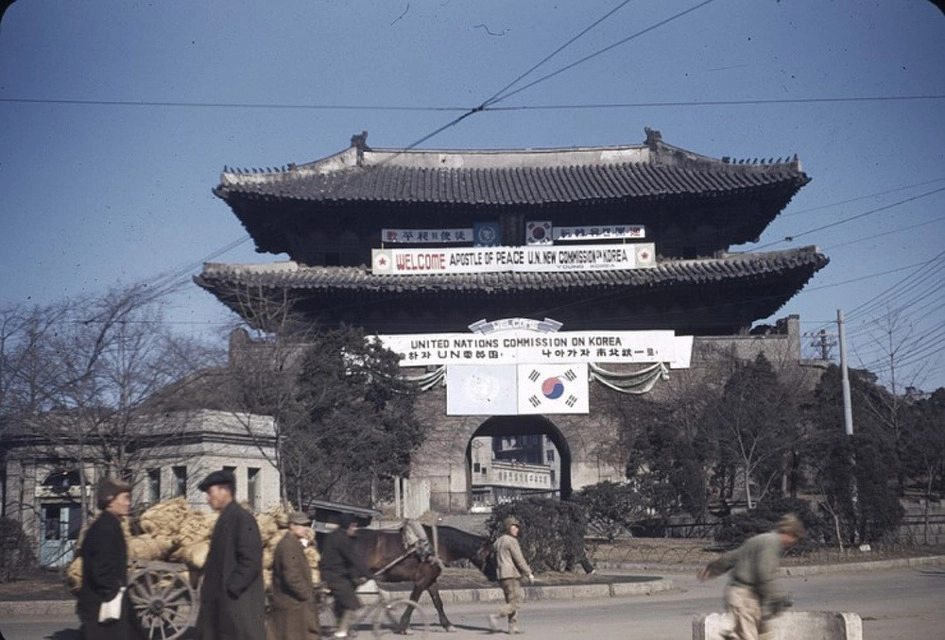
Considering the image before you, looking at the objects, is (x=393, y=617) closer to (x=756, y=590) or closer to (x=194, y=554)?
(x=194, y=554)

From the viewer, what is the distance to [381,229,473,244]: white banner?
121 ft

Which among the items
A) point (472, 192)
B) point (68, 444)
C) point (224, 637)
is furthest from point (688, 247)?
point (224, 637)

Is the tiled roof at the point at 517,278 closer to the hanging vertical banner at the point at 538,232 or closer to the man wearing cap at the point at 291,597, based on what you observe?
the hanging vertical banner at the point at 538,232

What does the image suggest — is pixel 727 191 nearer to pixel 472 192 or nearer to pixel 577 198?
pixel 577 198

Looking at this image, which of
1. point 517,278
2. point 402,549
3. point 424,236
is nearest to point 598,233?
point 517,278

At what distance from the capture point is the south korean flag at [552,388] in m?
34.3

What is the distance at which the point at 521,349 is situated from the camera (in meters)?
34.4

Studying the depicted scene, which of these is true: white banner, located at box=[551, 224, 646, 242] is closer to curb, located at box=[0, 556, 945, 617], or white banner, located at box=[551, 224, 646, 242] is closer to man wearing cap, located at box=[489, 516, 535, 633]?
curb, located at box=[0, 556, 945, 617]

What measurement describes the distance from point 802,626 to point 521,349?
24779mm

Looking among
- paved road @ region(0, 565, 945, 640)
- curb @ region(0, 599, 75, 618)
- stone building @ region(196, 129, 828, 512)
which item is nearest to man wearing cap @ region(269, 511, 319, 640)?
paved road @ region(0, 565, 945, 640)

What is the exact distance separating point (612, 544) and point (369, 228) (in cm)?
1411

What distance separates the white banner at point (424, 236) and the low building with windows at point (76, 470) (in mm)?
14854

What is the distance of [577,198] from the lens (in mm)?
36156

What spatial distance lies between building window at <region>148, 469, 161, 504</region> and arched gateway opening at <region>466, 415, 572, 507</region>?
13950 millimetres
